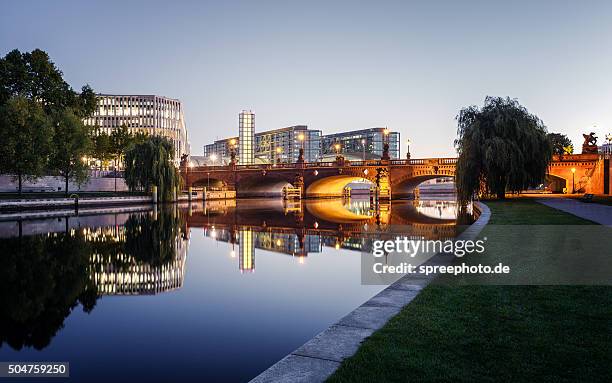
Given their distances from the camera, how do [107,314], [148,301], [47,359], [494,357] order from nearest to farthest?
[494,357]
[47,359]
[107,314]
[148,301]

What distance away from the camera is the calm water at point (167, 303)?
707 centimetres

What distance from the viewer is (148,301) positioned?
420 inches

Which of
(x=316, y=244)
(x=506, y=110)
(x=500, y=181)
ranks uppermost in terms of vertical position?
→ (x=506, y=110)

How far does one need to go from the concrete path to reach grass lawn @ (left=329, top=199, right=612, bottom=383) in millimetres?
205

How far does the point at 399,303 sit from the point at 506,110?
33.9 meters

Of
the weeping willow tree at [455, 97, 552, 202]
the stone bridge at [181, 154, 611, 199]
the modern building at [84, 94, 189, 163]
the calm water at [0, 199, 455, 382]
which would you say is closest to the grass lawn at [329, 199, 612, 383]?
the calm water at [0, 199, 455, 382]

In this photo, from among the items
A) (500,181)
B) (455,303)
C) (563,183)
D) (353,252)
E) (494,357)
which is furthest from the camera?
(563,183)

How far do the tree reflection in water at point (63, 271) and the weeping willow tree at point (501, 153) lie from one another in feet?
75.5

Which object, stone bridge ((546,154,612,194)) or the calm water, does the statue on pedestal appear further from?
the calm water

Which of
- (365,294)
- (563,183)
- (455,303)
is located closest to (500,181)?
(365,294)

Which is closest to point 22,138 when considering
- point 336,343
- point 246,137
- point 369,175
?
point 336,343

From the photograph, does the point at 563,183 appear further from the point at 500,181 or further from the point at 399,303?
the point at 399,303

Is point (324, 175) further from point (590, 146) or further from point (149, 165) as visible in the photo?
point (590, 146)

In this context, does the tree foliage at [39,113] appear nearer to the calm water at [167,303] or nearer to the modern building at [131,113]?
the calm water at [167,303]
